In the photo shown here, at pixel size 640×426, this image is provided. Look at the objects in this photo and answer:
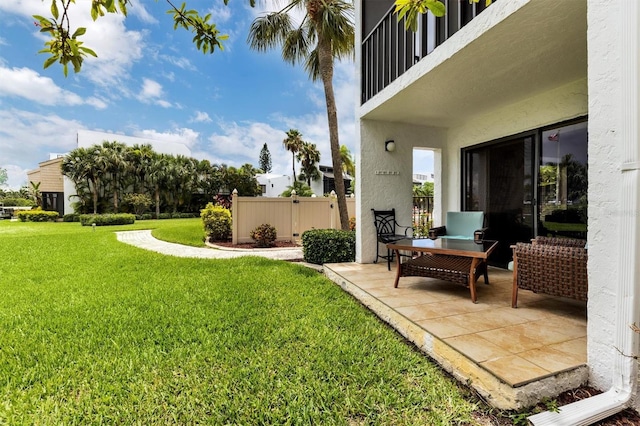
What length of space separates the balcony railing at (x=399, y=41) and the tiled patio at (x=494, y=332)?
9.60ft

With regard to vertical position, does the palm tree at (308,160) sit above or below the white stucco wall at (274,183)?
above

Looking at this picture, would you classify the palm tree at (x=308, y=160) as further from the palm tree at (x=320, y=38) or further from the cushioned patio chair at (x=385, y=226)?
the cushioned patio chair at (x=385, y=226)

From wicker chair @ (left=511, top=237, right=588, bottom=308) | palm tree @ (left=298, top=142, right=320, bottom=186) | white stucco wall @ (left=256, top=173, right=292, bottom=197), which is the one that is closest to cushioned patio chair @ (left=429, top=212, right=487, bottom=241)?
wicker chair @ (left=511, top=237, right=588, bottom=308)

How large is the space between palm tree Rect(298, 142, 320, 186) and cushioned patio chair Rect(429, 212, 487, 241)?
956 inches

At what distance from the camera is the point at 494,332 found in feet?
8.32

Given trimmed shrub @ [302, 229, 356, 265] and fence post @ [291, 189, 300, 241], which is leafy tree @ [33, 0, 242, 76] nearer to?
trimmed shrub @ [302, 229, 356, 265]

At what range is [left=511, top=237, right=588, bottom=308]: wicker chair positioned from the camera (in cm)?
253

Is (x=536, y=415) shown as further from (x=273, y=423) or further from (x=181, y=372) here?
(x=181, y=372)

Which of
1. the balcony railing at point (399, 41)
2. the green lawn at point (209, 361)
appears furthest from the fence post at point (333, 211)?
the green lawn at point (209, 361)

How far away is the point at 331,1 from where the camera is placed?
6.90m

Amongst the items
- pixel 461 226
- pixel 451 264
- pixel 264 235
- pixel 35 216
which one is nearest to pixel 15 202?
pixel 35 216

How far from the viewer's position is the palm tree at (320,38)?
6.83m

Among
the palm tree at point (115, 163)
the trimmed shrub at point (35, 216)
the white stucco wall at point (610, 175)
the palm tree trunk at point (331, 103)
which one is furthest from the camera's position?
the palm tree at point (115, 163)

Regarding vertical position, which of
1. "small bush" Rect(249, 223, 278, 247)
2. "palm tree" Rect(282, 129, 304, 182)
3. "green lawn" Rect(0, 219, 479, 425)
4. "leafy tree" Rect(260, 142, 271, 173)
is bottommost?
"green lawn" Rect(0, 219, 479, 425)
